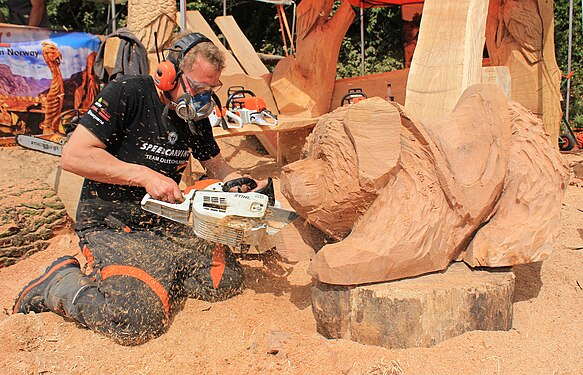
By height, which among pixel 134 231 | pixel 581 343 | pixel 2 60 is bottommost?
pixel 581 343

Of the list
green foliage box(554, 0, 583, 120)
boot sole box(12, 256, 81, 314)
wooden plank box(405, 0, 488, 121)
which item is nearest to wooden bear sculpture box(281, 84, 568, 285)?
wooden plank box(405, 0, 488, 121)

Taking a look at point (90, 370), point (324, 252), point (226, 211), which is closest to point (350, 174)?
point (324, 252)

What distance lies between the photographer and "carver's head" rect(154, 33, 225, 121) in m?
2.44

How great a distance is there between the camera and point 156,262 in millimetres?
2441

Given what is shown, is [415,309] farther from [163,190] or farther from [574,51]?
[574,51]

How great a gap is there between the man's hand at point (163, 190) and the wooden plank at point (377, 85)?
381cm

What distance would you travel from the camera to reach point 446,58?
283 centimetres

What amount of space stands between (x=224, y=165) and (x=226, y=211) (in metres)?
0.79

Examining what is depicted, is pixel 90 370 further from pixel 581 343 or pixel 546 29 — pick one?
pixel 546 29

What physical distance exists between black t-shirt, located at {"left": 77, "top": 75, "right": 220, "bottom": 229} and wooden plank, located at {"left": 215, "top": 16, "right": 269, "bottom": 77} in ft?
12.7

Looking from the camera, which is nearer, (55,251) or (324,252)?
(324,252)

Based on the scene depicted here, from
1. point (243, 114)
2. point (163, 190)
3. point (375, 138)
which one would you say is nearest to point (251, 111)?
point (243, 114)

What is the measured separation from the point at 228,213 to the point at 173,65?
740mm

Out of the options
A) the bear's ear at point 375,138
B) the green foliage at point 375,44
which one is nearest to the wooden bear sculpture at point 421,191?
the bear's ear at point 375,138
